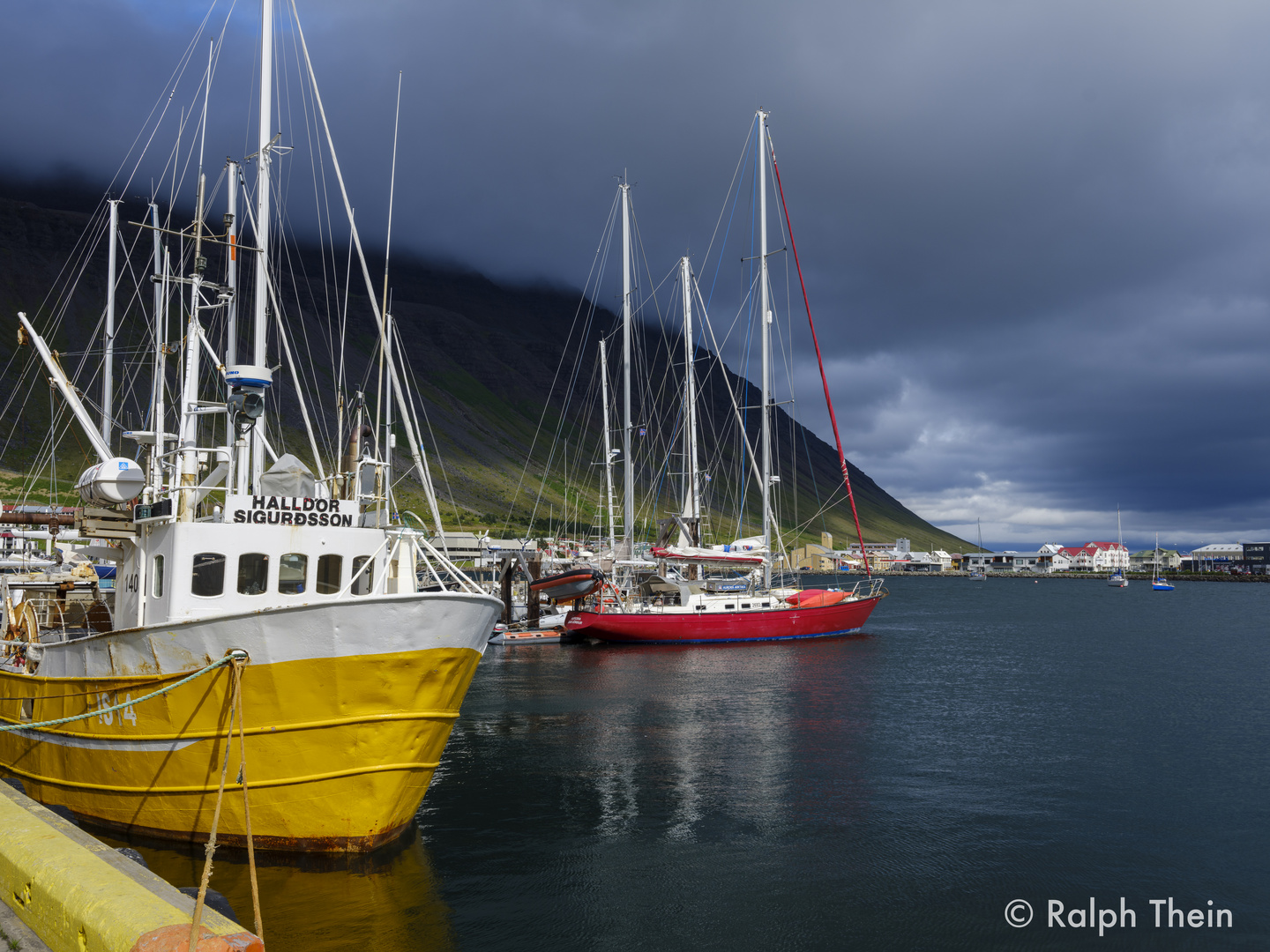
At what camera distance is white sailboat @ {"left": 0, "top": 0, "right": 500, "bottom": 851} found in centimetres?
1234

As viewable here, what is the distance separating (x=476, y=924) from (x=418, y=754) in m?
2.60

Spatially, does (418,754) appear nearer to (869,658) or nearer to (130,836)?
(130,836)

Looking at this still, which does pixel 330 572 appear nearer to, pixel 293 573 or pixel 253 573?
pixel 293 573

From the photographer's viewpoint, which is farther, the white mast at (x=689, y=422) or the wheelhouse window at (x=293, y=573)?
the white mast at (x=689, y=422)

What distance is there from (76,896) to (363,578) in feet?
25.9

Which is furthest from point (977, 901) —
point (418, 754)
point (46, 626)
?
point (46, 626)

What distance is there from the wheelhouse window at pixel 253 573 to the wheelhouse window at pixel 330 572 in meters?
0.89

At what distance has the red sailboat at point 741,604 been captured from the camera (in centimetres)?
5203

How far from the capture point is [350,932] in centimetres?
1179

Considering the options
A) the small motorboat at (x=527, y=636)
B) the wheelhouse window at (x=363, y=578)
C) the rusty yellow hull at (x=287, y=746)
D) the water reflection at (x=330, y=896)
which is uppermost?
the wheelhouse window at (x=363, y=578)

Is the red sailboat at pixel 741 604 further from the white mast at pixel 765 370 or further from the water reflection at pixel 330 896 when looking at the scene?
the water reflection at pixel 330 896

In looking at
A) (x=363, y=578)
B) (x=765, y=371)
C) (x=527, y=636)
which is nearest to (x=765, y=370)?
(x=765, y=371)

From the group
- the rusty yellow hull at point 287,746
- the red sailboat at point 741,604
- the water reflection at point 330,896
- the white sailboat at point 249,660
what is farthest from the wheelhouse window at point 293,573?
the red sailboat at point 741,604

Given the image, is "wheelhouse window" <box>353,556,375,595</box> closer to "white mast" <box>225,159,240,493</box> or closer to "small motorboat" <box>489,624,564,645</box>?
"white mast" <box>225,159,240,493</box>
